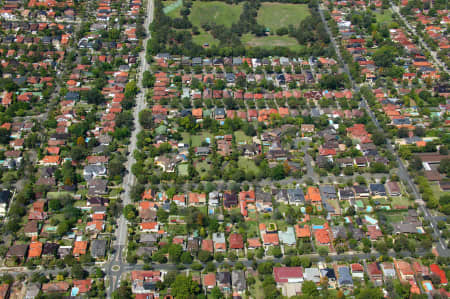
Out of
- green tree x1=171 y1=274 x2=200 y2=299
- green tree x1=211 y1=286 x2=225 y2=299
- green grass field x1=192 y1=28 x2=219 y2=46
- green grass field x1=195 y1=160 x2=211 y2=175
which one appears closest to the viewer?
green tree x1=171 y1=274 x2=200 y2=299

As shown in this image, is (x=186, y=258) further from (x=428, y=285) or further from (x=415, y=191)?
(x=415, y=191)

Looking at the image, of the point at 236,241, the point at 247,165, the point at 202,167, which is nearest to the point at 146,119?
the point at 202,167

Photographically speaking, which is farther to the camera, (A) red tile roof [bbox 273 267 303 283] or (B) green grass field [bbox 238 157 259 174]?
(B) green grass field [bbox 238 157 259 174]

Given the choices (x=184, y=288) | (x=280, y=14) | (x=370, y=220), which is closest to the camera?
(x=184, y=288)

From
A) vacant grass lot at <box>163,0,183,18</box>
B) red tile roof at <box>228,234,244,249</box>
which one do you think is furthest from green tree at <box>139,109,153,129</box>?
vacant grass lot at <box>163,0,183,18</box>

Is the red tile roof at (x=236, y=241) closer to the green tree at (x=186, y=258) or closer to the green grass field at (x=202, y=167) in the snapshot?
the green tree at (x=186, y=258)

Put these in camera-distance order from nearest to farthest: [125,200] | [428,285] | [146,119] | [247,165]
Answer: [428,285], [125,200], [247,165], [146,119]

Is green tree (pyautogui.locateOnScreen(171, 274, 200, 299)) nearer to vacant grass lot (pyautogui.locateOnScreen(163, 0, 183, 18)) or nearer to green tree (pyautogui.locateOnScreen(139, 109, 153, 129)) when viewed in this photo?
green tree (pyautogui.locateOnScreen(139, 109, 153, 129))

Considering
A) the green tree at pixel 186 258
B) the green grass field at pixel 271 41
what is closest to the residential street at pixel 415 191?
the green grass field at pixel 271 41
